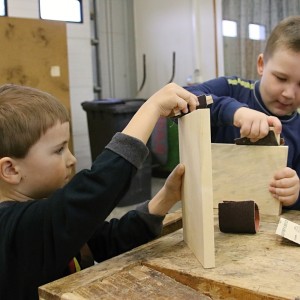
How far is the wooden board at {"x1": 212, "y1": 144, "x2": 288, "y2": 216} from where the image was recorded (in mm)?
1060

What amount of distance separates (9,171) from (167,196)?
13.3 inches

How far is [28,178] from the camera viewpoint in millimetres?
860

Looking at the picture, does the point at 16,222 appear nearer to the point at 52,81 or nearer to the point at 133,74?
the point at 52,81

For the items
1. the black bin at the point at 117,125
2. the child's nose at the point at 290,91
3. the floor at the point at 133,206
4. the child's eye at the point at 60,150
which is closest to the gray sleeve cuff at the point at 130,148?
the child's eye at the point at 60,150

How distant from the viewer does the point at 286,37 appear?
121cm

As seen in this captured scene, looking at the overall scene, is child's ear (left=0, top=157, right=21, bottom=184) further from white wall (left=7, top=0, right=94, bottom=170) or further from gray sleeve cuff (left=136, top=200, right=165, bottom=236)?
white wall (left=7, top=0, right=94, bottom=170)

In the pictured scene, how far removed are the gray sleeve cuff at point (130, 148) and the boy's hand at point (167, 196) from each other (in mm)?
167

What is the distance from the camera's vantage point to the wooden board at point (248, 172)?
41.7 inches

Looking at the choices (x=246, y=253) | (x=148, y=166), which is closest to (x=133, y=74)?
(x=148, y=166)

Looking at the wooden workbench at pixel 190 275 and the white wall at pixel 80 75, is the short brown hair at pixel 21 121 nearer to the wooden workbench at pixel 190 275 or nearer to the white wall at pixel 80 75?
the wooden workbench at pixel 190 275

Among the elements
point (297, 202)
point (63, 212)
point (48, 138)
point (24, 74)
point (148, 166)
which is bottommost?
point (148, 166)

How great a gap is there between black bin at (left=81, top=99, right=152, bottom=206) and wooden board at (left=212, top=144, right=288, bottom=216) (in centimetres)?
245

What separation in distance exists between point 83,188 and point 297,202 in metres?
0.67

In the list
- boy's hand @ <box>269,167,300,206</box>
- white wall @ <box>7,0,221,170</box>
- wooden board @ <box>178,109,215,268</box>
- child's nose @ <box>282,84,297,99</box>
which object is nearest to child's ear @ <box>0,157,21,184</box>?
wooden board @ <box>178,109,215,268</box>
